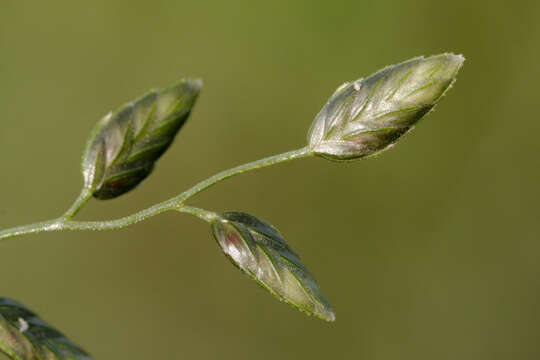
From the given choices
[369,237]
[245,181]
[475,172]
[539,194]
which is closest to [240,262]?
[245,181]

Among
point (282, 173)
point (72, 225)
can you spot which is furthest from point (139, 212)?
point (282, 173)

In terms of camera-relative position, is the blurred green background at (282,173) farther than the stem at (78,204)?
Yes

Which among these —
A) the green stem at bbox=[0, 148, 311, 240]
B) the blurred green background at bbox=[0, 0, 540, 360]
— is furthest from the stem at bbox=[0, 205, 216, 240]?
the blurred green background at bbox=[0, 0, 540, 360]

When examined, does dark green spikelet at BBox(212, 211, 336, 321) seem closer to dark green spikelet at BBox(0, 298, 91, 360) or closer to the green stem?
the green stem

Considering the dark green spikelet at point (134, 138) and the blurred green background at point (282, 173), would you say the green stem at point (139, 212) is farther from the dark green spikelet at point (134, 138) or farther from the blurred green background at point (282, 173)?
the blurred green background at point (282, 173)

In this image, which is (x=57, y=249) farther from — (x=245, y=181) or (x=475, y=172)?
(x=475, y=172)

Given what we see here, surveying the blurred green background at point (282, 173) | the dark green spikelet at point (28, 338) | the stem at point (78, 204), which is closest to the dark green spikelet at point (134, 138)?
the stem at point (78, 204)
